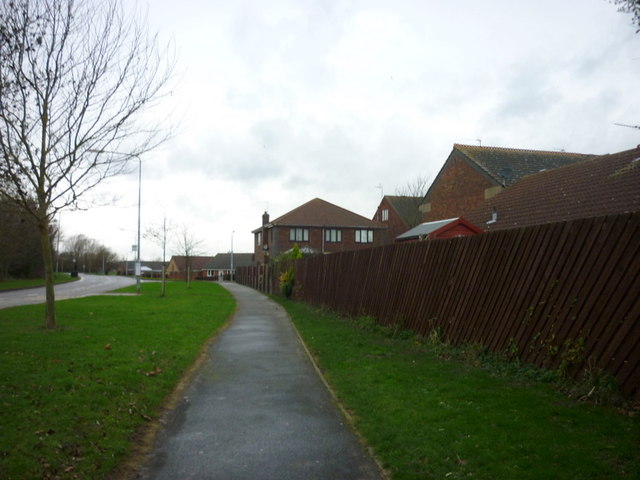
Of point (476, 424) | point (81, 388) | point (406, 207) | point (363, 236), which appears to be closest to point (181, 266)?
point (363, 236)

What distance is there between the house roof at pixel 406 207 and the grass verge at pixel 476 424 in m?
48.1

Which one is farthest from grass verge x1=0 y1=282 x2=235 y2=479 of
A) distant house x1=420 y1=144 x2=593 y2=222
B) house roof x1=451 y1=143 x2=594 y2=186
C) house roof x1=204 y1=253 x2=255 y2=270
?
house roof x1=204 y1=253 x2=255 y2=270

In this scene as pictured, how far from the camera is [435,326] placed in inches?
429

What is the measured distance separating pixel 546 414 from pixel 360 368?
12.4ft

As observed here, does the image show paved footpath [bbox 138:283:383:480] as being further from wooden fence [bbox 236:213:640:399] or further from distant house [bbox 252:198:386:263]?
distant house [bbox 252:198:386:263]

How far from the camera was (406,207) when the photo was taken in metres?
60.3

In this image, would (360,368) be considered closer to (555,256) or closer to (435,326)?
(435,326)

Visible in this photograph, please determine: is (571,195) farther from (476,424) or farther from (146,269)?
(146,269)

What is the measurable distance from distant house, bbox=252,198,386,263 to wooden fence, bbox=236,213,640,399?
149 ft

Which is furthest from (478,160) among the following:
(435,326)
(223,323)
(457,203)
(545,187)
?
(435,326)

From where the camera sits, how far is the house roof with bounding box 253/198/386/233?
196 feet

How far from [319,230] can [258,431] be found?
54.3 m

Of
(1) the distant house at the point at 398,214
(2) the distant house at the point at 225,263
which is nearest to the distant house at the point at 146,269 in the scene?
(2) the distant house at the point at 225,263

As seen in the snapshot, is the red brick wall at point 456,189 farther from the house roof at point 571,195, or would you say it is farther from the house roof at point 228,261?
the house roof at point 228,261
